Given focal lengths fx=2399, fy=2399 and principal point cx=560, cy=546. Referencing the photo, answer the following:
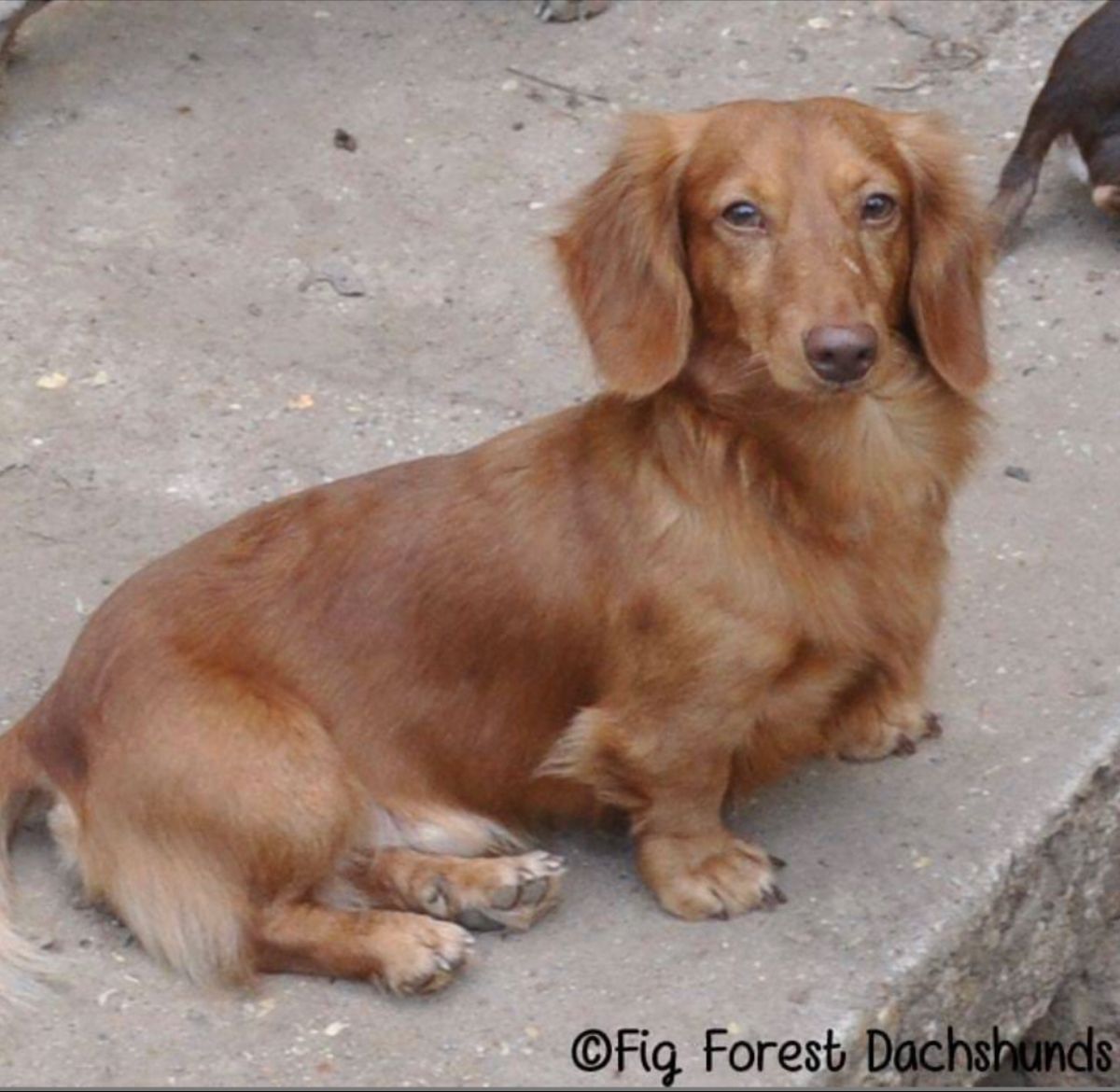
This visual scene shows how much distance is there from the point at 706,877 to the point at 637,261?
2.97 feet

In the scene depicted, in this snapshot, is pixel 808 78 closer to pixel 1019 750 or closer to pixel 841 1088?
pixel 1019 750

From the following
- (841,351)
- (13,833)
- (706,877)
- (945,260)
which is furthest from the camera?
(13,833)

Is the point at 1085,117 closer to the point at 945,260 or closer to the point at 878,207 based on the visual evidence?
the point at 945,260

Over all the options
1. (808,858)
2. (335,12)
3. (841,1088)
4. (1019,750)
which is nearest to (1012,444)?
(1019,750)

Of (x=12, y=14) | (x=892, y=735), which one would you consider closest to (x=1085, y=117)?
(x=892, y=735)

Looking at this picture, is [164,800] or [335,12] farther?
[335,12]

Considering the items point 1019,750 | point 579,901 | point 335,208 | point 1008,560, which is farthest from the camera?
point 335,208

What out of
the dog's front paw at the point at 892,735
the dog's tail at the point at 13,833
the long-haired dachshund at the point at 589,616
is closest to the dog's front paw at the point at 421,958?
the long-haired dachshund at the point at 589,616

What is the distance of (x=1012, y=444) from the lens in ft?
15.3

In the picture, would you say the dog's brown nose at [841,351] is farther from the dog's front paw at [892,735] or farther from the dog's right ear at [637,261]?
the dog's front paw at [892,735]

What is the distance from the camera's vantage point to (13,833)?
12.0 feet

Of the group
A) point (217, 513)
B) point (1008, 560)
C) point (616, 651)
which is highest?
point (616, 651)

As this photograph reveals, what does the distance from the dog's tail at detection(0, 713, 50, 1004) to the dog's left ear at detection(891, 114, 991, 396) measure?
146cm

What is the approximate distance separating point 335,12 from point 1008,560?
280 centimetres
